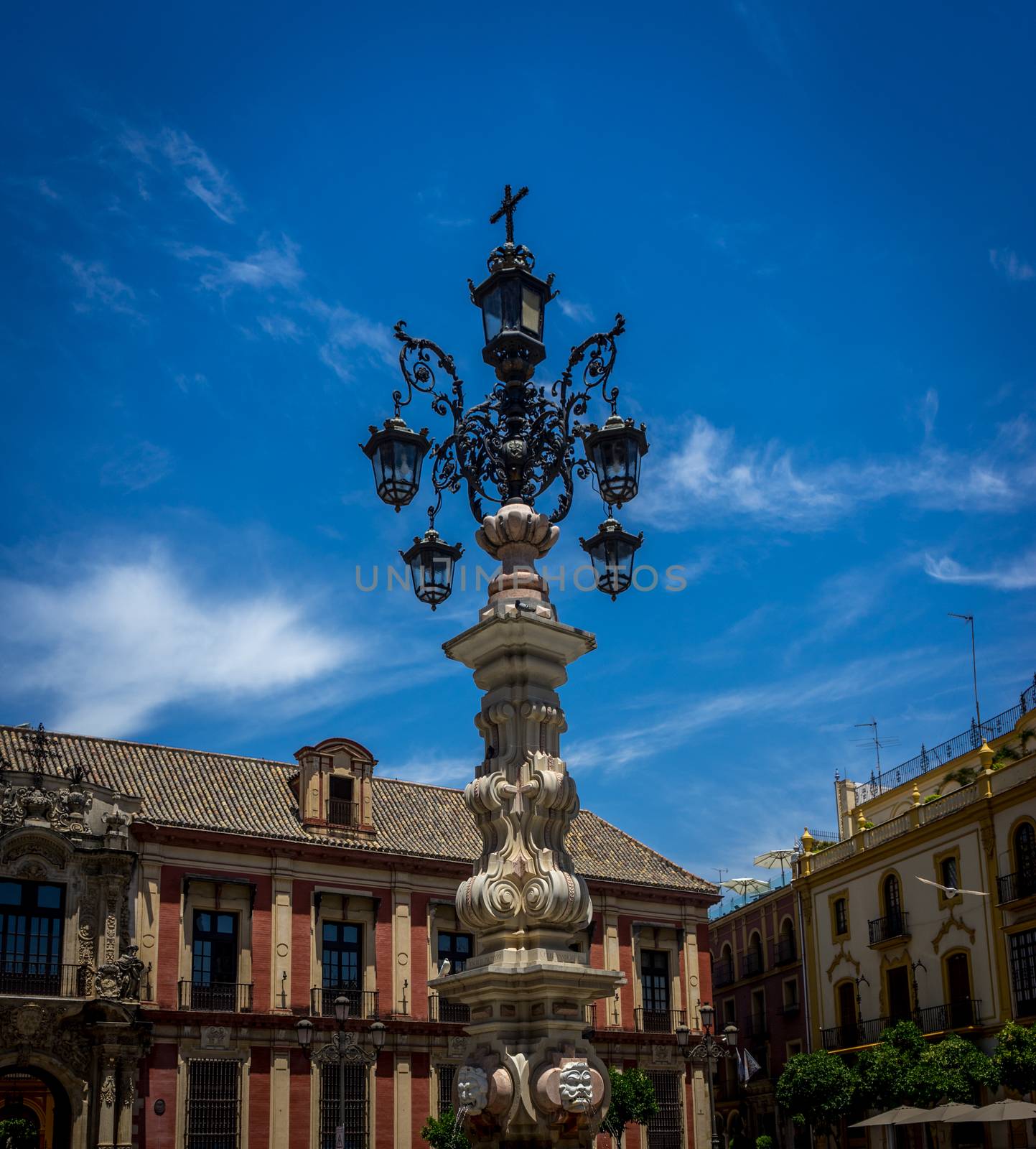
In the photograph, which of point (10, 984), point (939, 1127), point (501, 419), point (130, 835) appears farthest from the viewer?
point (939, 1127)

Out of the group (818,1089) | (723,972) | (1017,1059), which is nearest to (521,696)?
(1017,1059)

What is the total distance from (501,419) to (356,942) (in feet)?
76.7

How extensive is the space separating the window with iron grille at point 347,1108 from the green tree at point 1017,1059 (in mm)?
13376

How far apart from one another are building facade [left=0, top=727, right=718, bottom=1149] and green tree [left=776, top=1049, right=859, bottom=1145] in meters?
3.19

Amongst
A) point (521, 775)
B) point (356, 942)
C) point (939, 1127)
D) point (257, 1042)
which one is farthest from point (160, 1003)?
point (521, 775)

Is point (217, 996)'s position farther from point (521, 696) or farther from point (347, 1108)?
point (521, 696)

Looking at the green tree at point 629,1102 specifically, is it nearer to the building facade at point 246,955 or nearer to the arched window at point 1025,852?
the building facade at point 246,955

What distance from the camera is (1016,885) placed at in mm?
28688

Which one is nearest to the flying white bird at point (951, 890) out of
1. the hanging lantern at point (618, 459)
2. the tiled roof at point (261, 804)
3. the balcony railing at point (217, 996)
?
the tiled roof at point (261, 804)

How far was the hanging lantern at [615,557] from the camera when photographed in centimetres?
1008

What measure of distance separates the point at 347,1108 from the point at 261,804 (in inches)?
278

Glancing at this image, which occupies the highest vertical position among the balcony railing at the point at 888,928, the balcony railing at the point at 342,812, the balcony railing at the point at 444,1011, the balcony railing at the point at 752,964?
the balcony railing at the point at 342,812

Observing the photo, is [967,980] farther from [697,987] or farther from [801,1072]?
[697,987]

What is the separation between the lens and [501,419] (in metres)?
10.0
